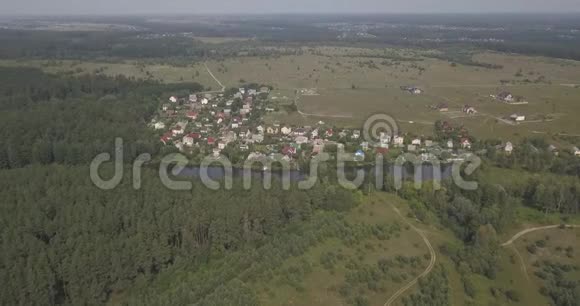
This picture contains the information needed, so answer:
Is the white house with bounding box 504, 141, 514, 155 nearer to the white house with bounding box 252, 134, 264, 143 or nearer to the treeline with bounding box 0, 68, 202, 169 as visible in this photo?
the white house with bounding box 252, 134, 264, 143

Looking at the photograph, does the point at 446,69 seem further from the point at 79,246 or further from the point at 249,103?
the point at 79,246

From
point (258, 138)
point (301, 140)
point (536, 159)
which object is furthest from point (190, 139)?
point (536, 159)

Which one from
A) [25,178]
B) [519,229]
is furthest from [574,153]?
[25,178]

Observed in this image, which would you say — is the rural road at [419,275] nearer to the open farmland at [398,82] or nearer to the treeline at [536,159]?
the treeline at [536,159]

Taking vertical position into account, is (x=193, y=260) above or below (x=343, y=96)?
below

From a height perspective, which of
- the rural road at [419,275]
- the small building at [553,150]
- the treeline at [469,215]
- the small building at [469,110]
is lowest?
the rural road at [419,275]

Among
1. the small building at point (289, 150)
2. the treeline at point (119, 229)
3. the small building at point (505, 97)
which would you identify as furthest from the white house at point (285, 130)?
the small building at point (505, 97)
